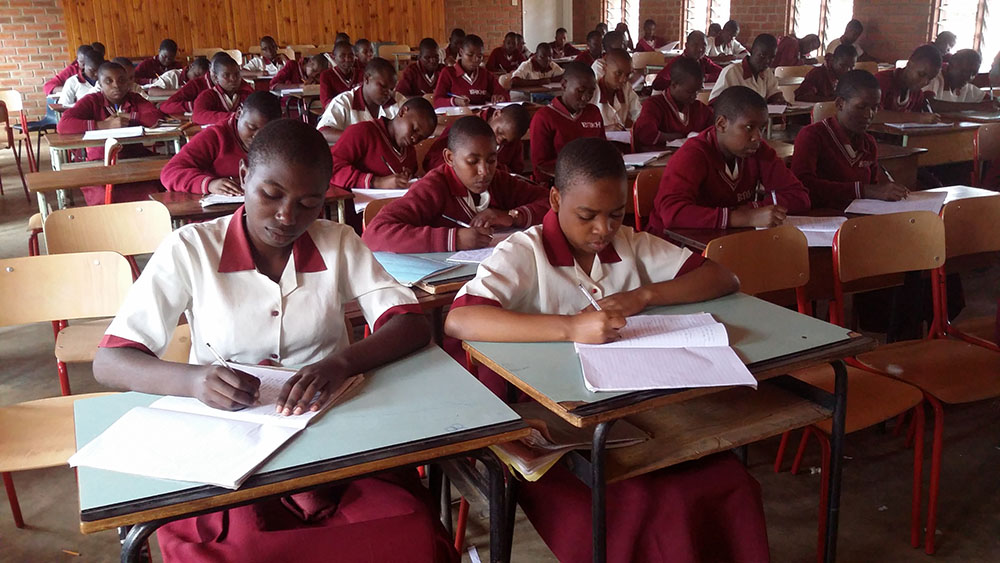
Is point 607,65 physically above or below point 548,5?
below

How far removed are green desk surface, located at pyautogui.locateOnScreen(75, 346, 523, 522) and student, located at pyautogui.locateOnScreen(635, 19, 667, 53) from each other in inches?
435

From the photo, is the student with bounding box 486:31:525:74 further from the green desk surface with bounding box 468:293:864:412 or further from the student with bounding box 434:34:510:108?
the green desk surface with bounding box 468:293:864:412

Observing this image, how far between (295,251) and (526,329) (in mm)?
469

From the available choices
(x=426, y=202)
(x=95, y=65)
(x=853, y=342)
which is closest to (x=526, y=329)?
(x=853, y=342)

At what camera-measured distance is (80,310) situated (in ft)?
7.20

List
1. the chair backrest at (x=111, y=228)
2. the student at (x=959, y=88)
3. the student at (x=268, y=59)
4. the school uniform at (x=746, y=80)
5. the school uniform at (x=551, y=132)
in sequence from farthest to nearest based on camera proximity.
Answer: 1. the student at (x=268, y=59)
2. the school uniform at (x=746, y=80)
3. the student at (x=959, y=88)
4. the school uniform at (x=551, y=132)
5. the chair backrest at (x=111, y=228)

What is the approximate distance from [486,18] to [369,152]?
10865 millimetres

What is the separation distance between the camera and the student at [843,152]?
3.23 metres

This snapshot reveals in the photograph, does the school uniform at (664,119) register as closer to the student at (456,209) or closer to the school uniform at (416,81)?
the student at (456,209)

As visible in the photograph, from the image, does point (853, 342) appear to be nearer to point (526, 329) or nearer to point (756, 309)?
point (756, 309)

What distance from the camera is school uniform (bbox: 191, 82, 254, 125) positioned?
5410 millimetres

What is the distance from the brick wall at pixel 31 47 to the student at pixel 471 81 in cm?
592

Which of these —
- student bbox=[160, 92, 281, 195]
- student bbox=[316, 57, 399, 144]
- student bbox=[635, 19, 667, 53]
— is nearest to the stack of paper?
student bbox=[160, 92, 281, 195]

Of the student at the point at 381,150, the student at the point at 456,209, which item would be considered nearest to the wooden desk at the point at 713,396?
the student at the point at 456,209
